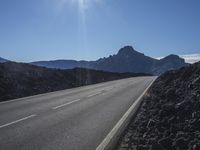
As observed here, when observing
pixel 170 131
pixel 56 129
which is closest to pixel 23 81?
pixel 56 129

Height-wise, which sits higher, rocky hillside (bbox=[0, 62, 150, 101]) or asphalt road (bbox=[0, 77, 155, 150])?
rocky hillside (bbox=[0, 62, 150, 101])

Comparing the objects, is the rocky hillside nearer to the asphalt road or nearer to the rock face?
the asphalt road

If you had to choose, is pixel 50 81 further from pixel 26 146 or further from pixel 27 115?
pixel 26 146

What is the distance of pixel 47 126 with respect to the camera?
966 cm

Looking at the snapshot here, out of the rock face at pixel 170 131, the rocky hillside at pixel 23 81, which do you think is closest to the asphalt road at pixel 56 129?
the rock face at pixel 170 131

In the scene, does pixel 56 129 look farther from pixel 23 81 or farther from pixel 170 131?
pixel 23 81

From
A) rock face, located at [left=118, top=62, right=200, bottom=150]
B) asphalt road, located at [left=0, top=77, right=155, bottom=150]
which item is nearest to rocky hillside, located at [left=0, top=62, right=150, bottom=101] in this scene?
asphalt road, located at [left=0, top=77, right=155, bottom=150]

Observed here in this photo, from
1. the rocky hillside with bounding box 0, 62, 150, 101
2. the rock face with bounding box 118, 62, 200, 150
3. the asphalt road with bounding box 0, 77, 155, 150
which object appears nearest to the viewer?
the rock face with bounding box 118, 62, 200, 150

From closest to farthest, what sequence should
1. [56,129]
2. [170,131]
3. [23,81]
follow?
1. [170,131]
2. [56,129]
3. [23,81]

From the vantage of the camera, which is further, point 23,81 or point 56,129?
point 23,81

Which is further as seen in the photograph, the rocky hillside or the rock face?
the rocky hillside

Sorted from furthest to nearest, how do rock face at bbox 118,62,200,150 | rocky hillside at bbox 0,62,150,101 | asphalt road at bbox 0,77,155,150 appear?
rocky hillside at bbox 0,62,150,101 → asphalt road at bbox 0,77,155,150 → rock face at bbox 118,62,200,150

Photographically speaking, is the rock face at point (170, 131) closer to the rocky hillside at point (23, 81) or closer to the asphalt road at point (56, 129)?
the asphalt road at point (56, 129)

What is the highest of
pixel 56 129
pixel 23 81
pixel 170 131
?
pixel 23 81
